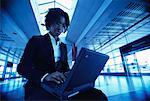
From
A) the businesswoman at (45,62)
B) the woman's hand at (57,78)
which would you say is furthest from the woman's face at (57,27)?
the woman's hand at (57,78)

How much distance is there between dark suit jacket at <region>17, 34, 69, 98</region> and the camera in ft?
2.54

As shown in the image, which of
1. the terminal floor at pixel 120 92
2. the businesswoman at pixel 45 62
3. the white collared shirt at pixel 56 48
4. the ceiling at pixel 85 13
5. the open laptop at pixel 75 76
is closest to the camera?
the open laptop at pixel 75 76

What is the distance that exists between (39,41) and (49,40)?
0.08m

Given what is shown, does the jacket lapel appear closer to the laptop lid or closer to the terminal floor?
the laptop lid

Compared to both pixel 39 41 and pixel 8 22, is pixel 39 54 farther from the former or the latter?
pixel 8 22

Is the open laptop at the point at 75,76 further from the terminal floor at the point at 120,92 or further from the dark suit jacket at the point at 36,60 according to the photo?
the terminal floor at the point at 120,92

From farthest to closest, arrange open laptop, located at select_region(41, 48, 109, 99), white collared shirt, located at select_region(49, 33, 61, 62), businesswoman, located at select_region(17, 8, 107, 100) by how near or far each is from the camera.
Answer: white collared shirt, located at select_region(49, 33, 61, 62) < businesswoman, located at select_region(17, 8, 107, 100) < open laptop, located at select_region(41, 48, 109, 99)

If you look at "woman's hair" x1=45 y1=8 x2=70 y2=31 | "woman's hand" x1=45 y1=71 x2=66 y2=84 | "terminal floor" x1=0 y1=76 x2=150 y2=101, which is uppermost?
"woman's hair" x1=45 y1=8 x2=70 y2=31

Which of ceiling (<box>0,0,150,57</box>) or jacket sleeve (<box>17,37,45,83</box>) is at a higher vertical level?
ceiling (<box>0,0,150,57</box>)

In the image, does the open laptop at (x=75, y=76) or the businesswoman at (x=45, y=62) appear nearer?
the open laptop at (x=75, y=76)

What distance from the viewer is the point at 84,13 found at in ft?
19.0

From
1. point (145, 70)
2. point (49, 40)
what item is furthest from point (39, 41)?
point (145, 70)

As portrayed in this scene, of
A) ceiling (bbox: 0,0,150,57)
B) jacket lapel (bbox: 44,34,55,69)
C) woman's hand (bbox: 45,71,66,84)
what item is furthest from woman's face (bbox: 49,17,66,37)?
ceiling (bbox: 0,0,150,57)

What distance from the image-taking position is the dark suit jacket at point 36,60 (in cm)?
77
